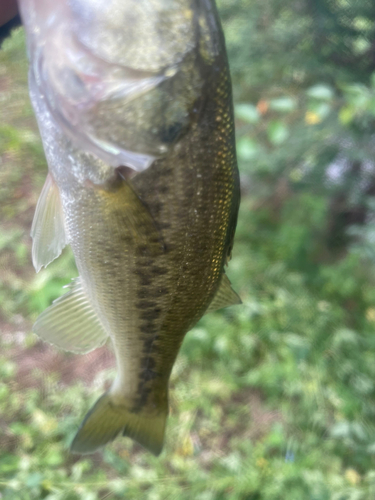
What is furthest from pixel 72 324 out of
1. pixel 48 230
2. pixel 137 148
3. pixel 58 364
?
pixel 58 364

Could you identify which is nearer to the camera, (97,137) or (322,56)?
(97,137)

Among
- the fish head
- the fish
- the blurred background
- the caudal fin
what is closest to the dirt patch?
the blurred background

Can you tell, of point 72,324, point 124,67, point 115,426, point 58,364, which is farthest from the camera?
point 58,364

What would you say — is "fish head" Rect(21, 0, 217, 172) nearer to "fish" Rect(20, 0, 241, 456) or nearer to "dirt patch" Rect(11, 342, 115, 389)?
"fish" Rect(20, 0, 241, 456)

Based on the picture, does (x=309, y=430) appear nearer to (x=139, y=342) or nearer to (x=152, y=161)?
(x=139, y=342)

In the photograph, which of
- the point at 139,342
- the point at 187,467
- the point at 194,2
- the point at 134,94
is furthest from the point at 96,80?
the point at 187,467

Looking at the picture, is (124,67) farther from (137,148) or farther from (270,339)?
(270,339)
